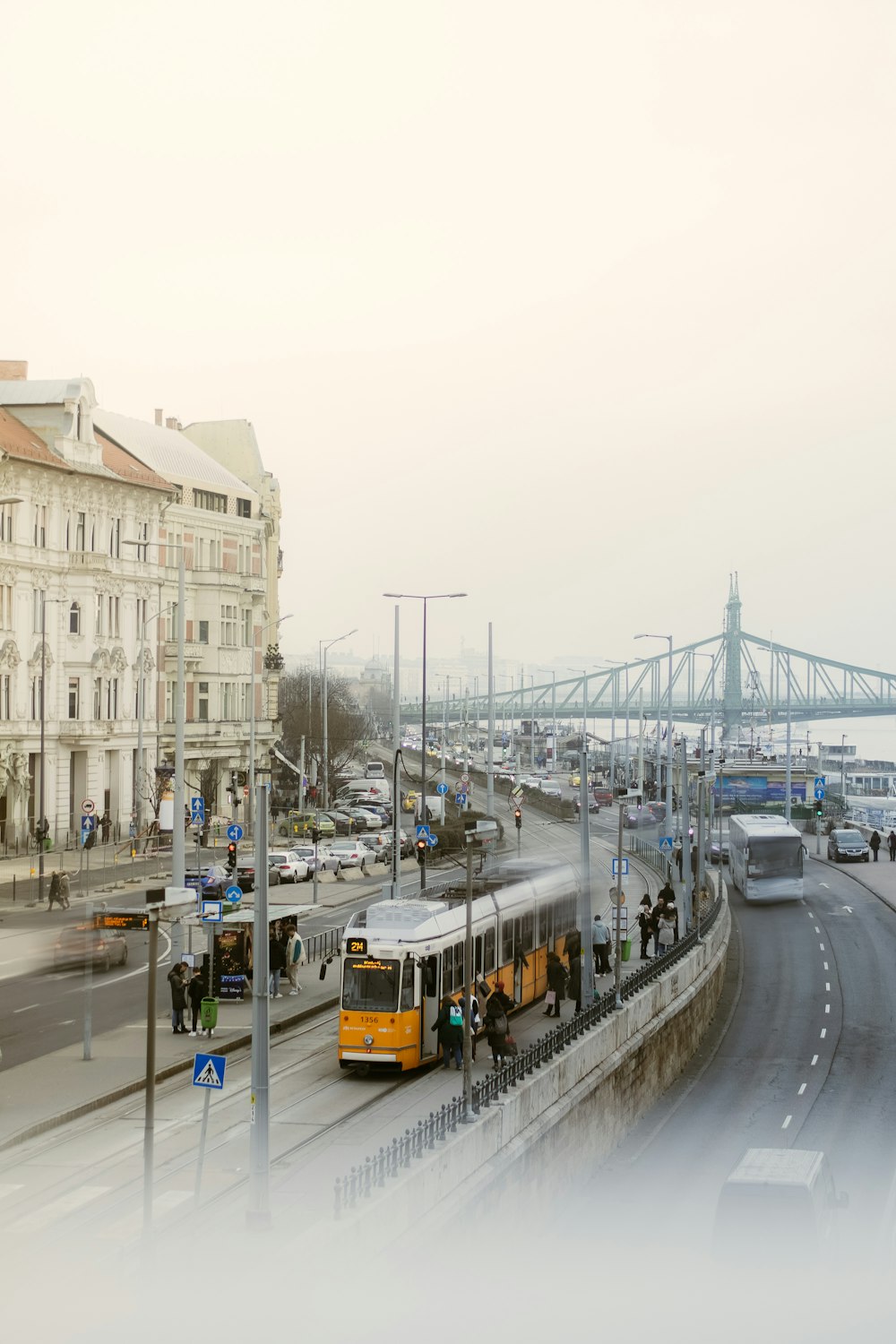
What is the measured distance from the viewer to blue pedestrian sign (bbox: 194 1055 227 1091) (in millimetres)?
19156

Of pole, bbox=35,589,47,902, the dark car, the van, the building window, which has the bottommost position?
the van

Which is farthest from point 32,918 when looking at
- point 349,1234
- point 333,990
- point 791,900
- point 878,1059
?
point 791,900

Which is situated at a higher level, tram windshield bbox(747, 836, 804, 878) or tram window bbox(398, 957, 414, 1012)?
tram window bbox(398, 957, 414, 1012)

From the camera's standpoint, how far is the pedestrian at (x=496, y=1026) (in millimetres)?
27984

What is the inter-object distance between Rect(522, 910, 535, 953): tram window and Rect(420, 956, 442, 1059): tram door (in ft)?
19.8

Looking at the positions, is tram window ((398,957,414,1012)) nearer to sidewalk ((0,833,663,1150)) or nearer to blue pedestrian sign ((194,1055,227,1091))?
sidewalk ((0,833,663,1150))

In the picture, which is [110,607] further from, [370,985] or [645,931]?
[370,985]

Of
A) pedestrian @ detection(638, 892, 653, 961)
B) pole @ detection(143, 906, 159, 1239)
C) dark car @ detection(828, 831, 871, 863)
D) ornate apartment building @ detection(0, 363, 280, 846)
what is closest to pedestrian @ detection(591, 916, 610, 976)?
pedestrian @ detection(638, 892, 653, 961)

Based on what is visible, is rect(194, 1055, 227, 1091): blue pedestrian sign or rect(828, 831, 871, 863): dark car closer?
rect(194, 1055, 227, 1091): blue pedestrian sign

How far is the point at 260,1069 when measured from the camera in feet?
63.8

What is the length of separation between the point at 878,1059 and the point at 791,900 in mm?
25630

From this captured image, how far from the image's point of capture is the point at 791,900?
68625 millimetres

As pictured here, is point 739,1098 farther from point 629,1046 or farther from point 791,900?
point 791,900

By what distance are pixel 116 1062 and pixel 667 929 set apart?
88.1ft
